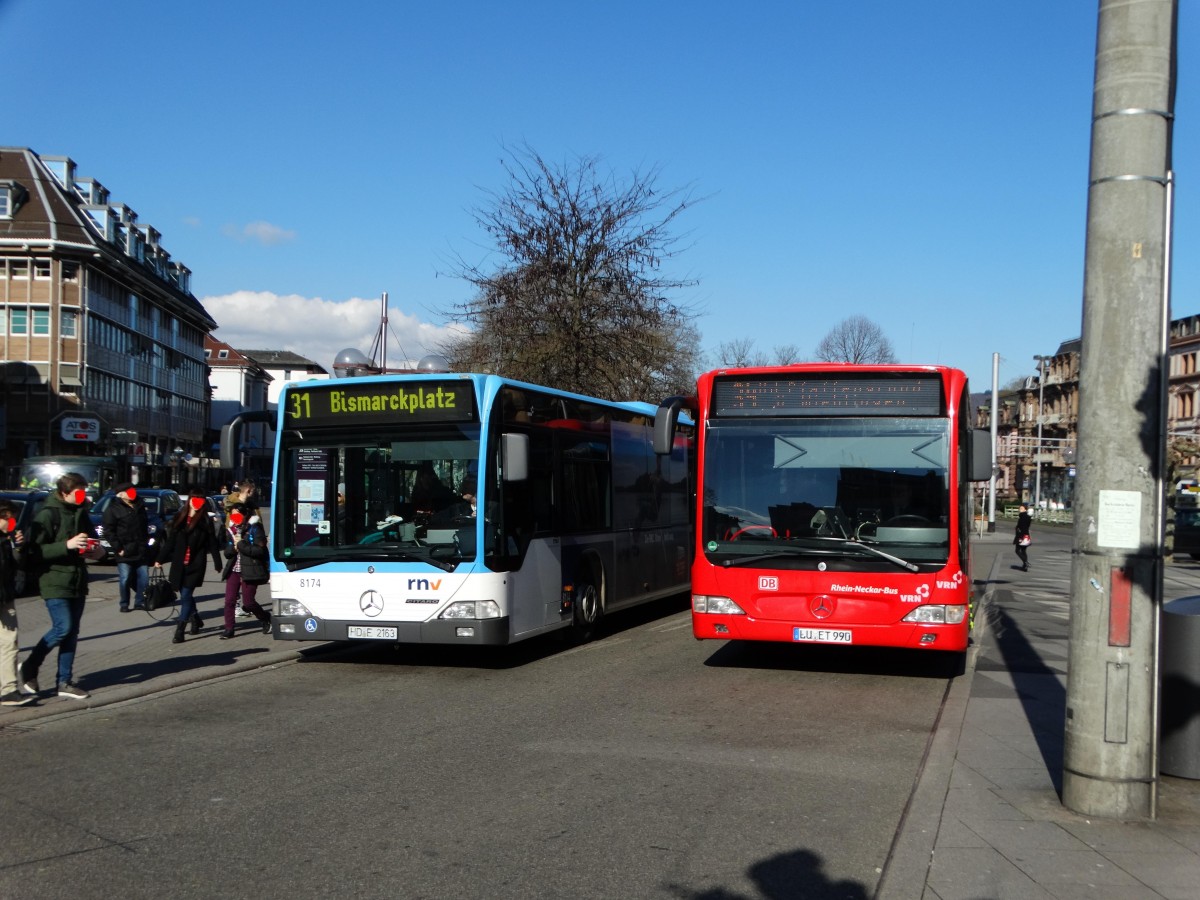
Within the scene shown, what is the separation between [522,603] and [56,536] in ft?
14.1

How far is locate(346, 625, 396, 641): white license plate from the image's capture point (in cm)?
1142

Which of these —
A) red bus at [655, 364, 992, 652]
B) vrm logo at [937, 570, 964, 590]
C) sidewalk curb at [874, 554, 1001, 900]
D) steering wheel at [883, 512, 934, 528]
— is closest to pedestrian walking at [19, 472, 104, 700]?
red bus at [655, 364, 992, 652]

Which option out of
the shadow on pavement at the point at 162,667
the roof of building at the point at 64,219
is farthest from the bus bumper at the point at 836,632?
the roof of building at the point at 64,219

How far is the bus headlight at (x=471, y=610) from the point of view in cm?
1126

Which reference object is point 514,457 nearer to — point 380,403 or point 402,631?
point 380,403

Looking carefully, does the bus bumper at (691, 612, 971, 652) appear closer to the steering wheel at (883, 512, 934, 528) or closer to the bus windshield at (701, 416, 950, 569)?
the bus windshield at (701, 416, 950, 569)

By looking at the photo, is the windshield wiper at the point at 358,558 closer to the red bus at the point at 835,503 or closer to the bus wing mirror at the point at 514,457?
the bus wing mirror at the point at 514,457

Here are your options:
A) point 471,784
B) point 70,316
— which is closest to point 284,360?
point 70,316

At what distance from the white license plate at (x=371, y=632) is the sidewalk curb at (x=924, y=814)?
4.97m

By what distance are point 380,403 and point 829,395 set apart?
168 inches

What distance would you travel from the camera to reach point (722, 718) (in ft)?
31.5

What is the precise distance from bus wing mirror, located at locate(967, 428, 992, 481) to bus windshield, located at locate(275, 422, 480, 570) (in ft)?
15.3

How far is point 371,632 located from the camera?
1149 cm

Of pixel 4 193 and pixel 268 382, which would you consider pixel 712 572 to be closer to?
pixel 4 193
